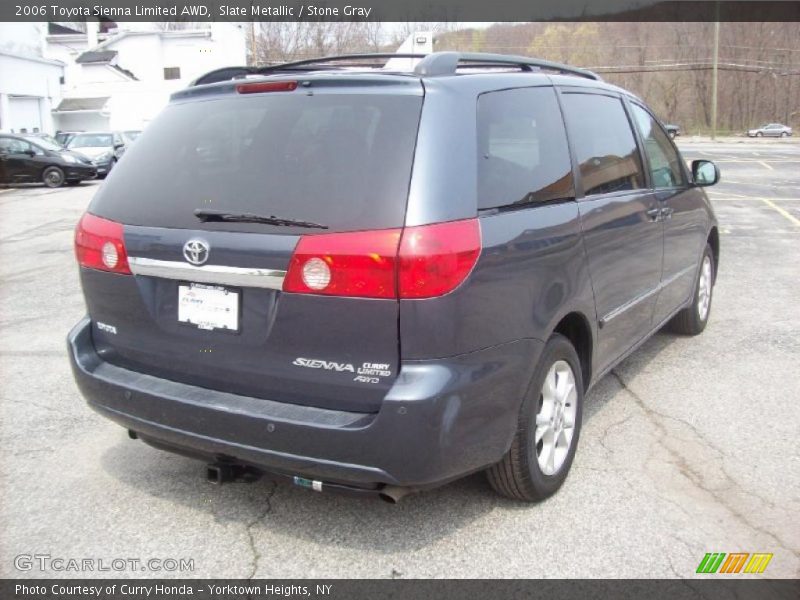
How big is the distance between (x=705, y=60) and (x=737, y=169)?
197 ft

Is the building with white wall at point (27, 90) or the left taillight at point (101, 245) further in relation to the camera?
the building with white wall at point (27, 90)

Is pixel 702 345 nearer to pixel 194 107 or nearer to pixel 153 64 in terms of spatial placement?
pixel 194 107

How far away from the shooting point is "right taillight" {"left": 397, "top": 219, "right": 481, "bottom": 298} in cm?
244

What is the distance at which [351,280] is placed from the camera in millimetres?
2484

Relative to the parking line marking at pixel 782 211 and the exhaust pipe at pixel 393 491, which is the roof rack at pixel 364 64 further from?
the parking line marking at pixel 782 211

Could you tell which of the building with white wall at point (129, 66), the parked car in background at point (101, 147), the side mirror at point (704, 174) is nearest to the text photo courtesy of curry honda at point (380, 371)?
the side mirror at point (704, 174)

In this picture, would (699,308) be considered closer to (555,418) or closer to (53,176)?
(555,418)

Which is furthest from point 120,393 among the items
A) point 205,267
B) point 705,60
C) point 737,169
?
point 705,60

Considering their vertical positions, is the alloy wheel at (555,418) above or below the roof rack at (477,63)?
below

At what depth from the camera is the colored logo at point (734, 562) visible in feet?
8.96

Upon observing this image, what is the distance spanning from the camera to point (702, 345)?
548 centimetres

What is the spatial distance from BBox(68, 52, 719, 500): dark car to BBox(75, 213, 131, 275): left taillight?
10 millimetres
